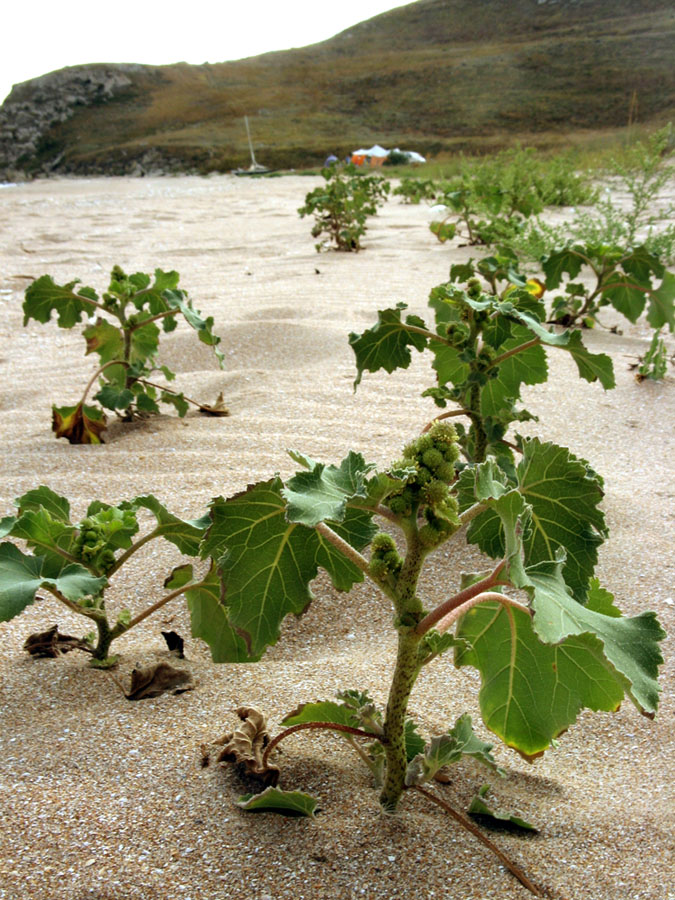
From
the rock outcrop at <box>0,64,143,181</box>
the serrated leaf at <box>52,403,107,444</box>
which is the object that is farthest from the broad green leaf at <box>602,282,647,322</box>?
the rock outcrop at <box>0,64,143,181</box>

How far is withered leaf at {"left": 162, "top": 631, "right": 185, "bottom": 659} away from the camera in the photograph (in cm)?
168

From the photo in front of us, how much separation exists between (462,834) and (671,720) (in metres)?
Result: 0.58

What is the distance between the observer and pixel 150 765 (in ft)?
4.34

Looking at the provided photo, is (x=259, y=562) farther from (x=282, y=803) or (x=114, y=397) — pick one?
(x=114, y=397)

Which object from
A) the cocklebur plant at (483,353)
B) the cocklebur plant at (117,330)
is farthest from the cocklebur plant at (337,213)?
the cocklebur plant at (483,353)

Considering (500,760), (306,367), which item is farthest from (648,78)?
(500,760)

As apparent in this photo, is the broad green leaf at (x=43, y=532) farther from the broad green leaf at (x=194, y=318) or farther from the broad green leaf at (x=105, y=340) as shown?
the broad green leaf at (x=105, y=340)

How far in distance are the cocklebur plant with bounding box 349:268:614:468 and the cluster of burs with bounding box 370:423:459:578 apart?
0.84 m

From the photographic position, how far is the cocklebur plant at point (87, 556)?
1.37m

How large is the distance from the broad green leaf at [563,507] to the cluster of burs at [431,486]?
0.20 meters

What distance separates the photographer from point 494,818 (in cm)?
121

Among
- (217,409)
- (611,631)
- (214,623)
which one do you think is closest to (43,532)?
(214,623)

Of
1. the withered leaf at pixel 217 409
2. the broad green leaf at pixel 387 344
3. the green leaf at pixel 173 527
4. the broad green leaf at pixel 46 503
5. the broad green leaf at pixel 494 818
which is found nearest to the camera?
the broad green leaf at pixel 494 818

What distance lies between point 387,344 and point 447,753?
1.10 m
